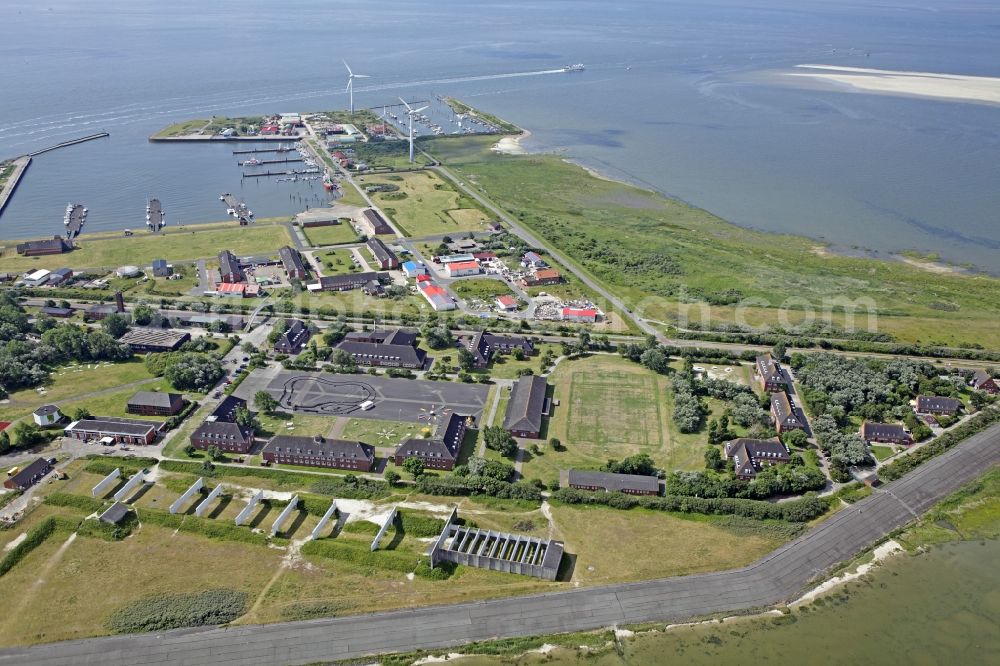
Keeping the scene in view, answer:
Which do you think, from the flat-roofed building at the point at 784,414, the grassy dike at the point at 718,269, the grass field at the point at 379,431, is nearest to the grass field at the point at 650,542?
the flat-roofed building at the point at 784,414

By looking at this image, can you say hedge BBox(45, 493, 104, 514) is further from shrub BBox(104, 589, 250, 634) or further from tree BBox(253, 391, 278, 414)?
tree BBox(253, 391, 278, 414)

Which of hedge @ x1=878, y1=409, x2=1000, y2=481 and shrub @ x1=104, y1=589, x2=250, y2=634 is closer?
shrub @ x1=104, y1=589, x2=250, y2=634

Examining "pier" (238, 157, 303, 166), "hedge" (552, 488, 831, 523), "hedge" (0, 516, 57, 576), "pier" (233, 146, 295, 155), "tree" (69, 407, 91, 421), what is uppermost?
"pier" (233, 146, 295, 155)

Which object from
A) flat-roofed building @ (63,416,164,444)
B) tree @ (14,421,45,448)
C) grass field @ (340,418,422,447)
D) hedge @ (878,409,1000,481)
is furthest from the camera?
grass field @ (340,418,422,447)

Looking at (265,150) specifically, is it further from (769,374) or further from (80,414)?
(769,374)

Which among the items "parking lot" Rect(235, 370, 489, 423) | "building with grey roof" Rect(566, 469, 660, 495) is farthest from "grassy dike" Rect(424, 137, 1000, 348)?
"building with grey roof" Rect(566, 469, 660, 495)

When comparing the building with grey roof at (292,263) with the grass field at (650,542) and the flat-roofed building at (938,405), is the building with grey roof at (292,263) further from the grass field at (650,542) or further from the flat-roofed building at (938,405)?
the flat-roofed building at (938,405)
